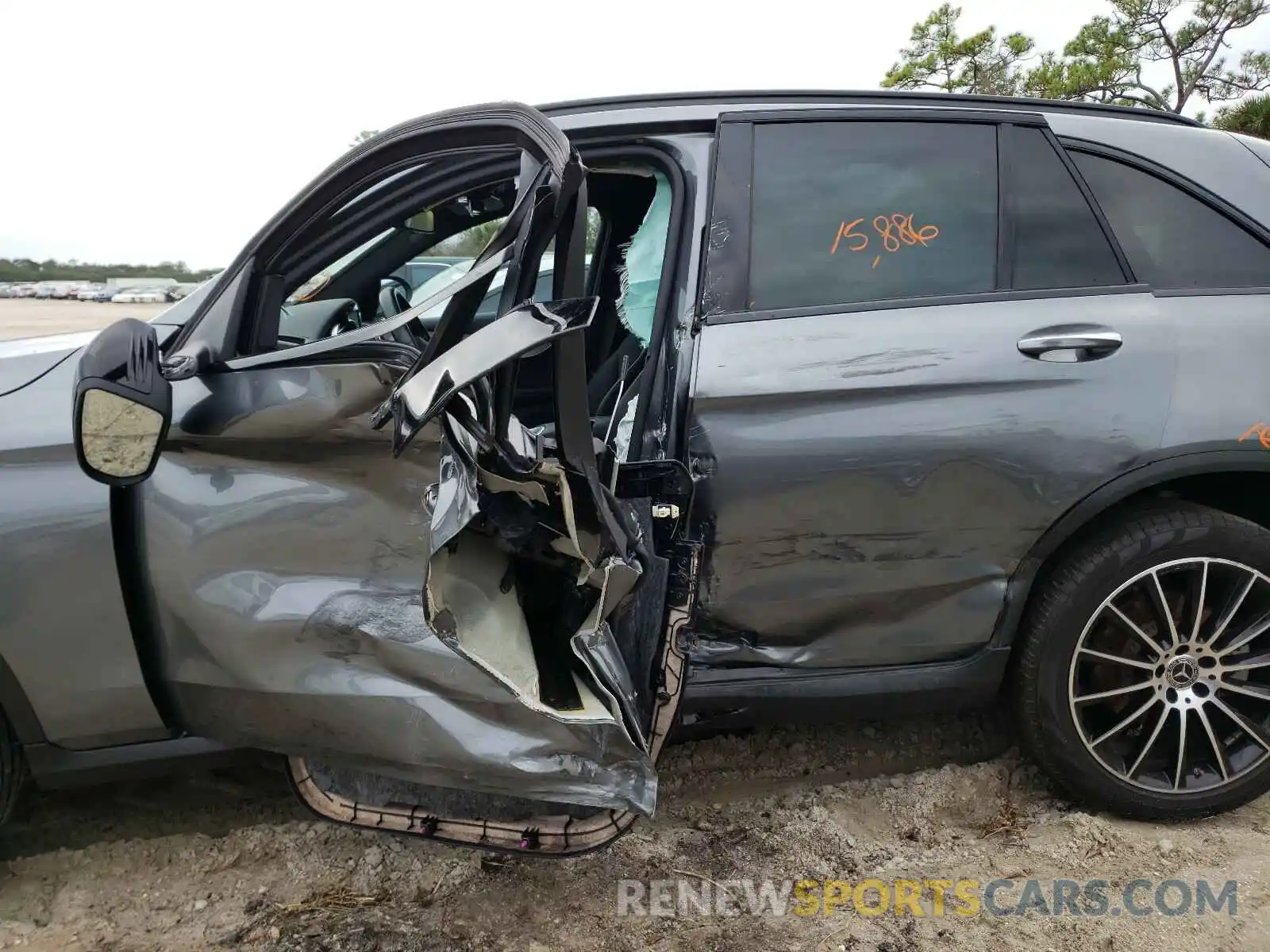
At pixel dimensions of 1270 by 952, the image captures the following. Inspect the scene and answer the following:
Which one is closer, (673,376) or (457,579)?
(457,579)

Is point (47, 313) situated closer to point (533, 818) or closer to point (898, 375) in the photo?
point (533, 818)

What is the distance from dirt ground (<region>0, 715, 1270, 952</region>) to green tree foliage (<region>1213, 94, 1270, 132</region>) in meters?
17.9

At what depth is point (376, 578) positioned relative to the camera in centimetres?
178

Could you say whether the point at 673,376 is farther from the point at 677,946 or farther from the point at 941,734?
the point at 941,734

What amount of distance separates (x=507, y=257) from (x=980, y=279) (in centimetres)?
122

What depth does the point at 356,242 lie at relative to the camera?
6.42 feet

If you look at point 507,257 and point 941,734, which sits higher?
point 507,257

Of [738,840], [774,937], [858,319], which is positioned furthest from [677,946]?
[858,319]

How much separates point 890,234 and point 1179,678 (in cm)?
140

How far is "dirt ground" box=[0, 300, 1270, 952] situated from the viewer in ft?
6.09

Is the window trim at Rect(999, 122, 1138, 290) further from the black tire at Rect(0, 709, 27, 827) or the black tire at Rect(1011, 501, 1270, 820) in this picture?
the black tire at Rect(0, 709, 27, 827)

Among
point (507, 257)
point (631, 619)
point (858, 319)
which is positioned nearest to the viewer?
point (507, 257)

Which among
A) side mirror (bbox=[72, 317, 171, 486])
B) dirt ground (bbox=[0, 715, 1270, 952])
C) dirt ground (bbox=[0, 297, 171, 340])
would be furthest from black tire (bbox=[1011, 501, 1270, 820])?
dirt ground (bbox=[0, 297, 171, 340])

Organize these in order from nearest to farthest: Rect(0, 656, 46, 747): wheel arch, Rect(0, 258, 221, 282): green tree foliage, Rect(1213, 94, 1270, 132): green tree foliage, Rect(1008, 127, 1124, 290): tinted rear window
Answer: Rect(0, 656, 46, 747): wheel arch
Rect(1008, 127, 1124, 290): tinted rear window
Rect(1213, 94, 1270, 132): green tree foliage
Rect(0, 258, 221, 282): green tree foliage
